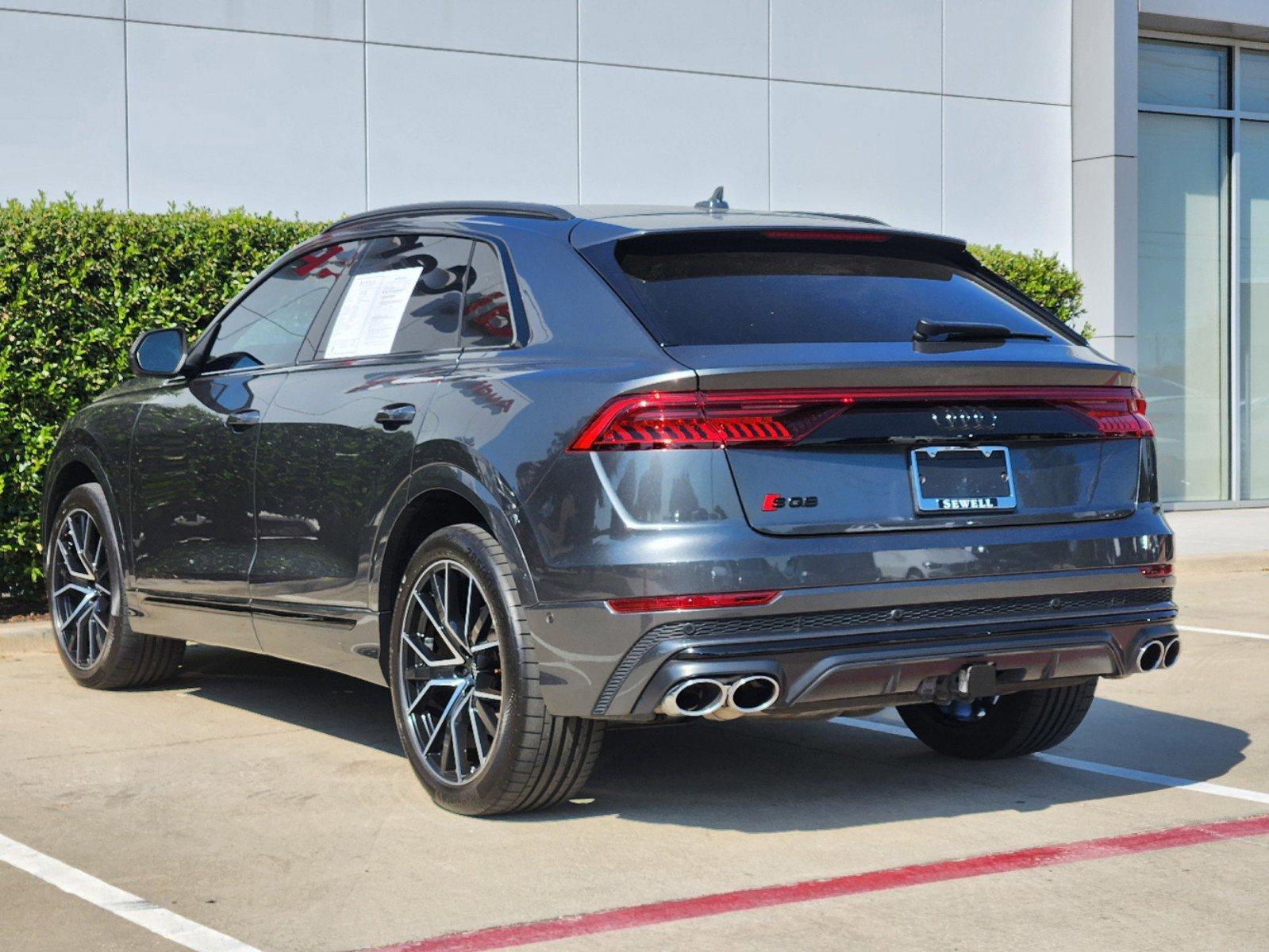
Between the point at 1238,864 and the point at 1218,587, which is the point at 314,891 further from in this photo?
the point at 1218,587

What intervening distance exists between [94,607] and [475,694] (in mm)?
2970

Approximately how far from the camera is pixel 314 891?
454 cm

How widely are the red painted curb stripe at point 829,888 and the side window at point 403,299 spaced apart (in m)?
2.00

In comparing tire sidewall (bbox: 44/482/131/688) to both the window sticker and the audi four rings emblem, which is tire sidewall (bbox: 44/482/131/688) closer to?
the window sticker

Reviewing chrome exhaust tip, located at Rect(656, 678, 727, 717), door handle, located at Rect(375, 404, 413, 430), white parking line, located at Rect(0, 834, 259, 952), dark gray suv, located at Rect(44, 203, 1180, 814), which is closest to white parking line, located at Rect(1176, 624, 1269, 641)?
dark gray suv, located at Rect(44, 203, 1180, 814)

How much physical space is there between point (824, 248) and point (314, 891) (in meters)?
2.37

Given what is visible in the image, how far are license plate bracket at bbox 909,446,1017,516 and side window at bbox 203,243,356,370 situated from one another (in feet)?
7.85

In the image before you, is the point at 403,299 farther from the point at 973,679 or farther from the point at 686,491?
the point at 973,679

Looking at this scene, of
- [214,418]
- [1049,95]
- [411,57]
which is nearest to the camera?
[214,418]

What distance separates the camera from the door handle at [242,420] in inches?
251

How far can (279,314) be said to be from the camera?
669 centimetres

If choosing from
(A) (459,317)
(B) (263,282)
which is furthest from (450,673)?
(B) (263,282)

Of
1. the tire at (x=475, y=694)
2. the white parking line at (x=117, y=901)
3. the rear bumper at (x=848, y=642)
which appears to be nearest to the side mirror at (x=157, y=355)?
the tire at (x=475, y=694)

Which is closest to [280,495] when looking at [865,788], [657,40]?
[865,788]
